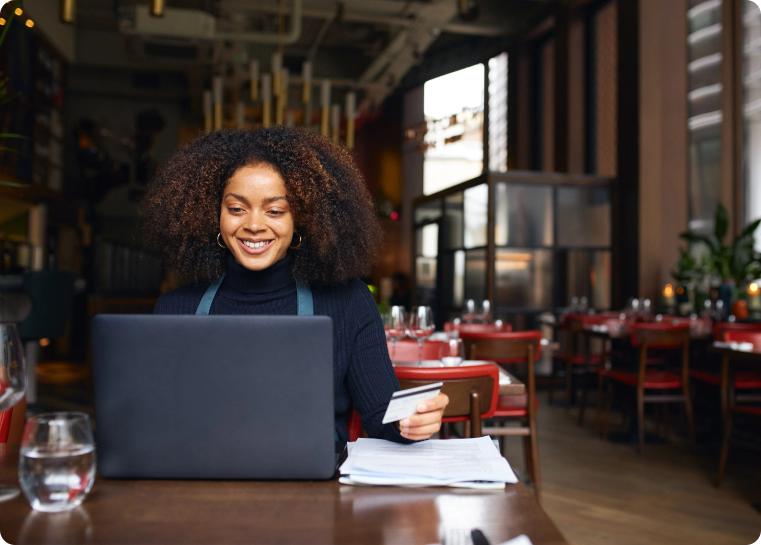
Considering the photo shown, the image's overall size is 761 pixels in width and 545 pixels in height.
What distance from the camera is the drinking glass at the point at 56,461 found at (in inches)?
27.3

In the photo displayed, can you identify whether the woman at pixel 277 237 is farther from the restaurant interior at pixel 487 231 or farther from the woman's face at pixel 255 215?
the restaurant interior at pixel 487 231

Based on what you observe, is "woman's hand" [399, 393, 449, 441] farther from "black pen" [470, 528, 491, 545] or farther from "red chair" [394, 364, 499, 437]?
"red chair" [394, 364, 499, 437]

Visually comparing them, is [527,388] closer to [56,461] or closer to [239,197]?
[239,197]

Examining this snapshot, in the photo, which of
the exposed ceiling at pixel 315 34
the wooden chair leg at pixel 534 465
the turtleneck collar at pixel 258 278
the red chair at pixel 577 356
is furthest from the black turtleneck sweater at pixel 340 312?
the exposed ceiling at pixel 315 34

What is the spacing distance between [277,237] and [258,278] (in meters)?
0.11

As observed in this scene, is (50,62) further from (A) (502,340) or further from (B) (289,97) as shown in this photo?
(A) (502,340)

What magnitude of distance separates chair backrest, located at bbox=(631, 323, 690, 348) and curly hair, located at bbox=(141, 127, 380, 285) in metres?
3.07

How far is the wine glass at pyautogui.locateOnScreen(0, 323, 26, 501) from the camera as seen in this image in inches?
31.2

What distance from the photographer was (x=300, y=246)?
138 cm

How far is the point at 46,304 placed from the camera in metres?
4.63

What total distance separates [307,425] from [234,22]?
7686mm

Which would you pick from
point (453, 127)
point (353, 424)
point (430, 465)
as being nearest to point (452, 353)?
point (353, 424)

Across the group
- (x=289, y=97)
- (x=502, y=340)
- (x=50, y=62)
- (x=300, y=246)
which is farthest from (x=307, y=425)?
(x=289, y=97)

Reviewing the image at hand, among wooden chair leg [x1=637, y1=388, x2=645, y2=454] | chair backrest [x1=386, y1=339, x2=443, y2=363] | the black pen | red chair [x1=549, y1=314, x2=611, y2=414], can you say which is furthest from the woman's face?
red chair [x1=549, y1=314, x2=611, y2=414]
